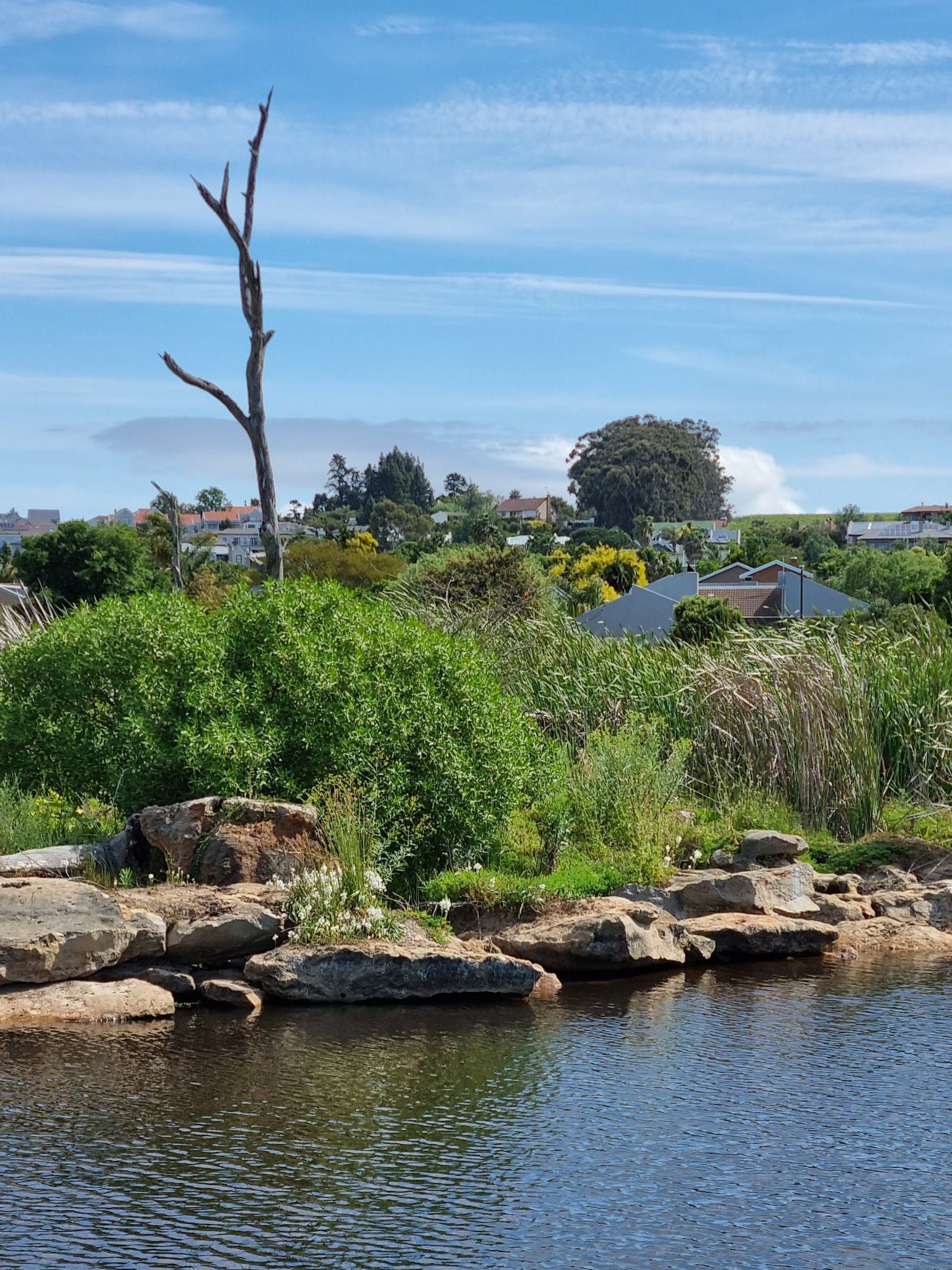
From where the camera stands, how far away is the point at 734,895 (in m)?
12.4

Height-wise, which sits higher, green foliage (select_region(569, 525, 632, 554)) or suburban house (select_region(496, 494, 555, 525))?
suburban house (select_region(496, 494, 555, 525))

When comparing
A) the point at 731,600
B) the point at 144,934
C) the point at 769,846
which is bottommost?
the point at 144,934

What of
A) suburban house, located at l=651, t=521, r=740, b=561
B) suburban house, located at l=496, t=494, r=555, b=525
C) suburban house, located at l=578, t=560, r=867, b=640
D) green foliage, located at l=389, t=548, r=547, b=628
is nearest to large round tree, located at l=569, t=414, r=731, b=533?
suburban house, located at l=651, t=521, r=740, b=561

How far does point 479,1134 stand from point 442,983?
2870 mm

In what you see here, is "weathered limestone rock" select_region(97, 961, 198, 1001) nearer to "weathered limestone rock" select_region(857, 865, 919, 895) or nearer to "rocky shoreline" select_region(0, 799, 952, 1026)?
"rocky shoreline" select_region(0, 799, 952, 1026)

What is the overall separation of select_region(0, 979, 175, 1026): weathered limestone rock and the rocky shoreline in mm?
11

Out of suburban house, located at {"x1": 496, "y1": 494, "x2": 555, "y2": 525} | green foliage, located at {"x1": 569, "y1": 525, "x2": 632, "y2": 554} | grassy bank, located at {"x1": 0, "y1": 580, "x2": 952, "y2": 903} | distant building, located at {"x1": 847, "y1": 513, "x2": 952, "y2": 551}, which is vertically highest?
suburban house, located at {"x1": 496, "y1": 494, "x2": 555, "y2": 525}

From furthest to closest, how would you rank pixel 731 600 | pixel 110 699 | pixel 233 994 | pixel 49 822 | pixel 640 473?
pixel 640 473, pixel 731 600, pixel 110 699, pixel 49 822, pixel 233 994

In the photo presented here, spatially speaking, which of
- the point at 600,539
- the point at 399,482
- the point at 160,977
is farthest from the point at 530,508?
the point at 160,977

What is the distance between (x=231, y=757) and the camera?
37.5ft

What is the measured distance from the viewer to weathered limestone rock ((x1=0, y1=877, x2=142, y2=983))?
9867 millimetres

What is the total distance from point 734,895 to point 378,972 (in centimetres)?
371

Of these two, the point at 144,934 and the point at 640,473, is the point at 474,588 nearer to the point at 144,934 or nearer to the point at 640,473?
the point at 144,934

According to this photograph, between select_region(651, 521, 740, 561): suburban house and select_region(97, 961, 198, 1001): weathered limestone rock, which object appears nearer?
select_region(97, 961, 198, 1001): weathered limestone rock
